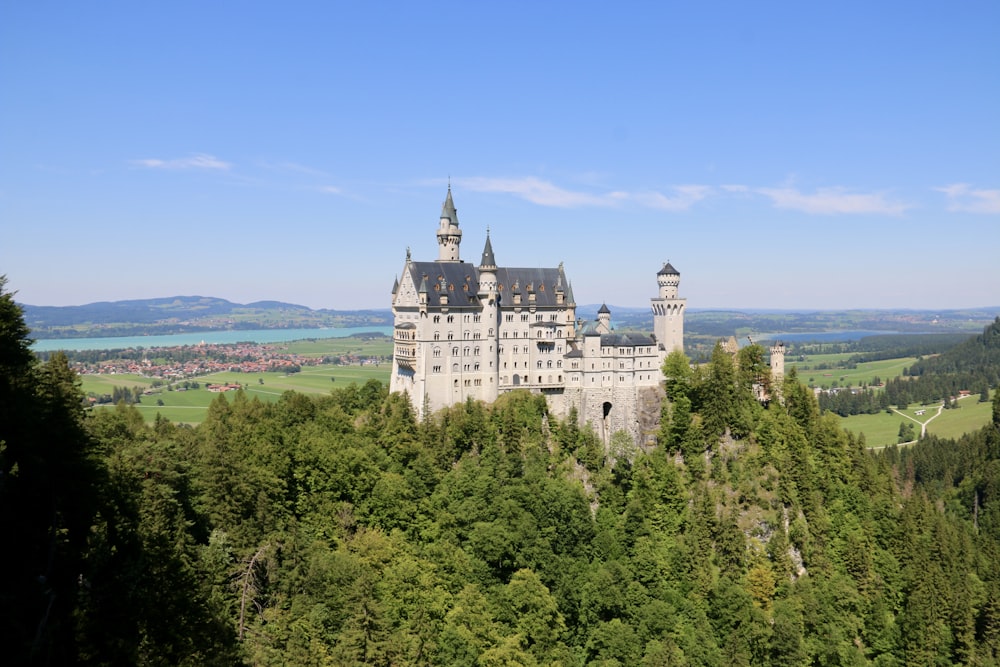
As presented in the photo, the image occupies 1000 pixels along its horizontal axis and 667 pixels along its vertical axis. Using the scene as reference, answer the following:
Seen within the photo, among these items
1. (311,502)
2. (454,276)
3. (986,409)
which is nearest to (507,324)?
(454,276)

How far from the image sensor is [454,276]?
3238 inches

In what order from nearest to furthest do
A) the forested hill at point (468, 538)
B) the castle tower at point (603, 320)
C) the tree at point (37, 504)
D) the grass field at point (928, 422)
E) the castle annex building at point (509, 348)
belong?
the tree at point (37, 504) < the forested hill at point (468, 538) < the castle annex building at point (509, 348) < the castle tower at point (603, 320) < the grass field at point (928, 422)

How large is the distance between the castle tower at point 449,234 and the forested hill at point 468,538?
706 inches

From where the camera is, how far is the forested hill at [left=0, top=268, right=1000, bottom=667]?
→ 34.2 m

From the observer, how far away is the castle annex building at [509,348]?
259 feet

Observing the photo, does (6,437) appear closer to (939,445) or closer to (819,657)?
(819,657)

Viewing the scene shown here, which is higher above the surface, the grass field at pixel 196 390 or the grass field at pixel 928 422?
the grass field at pixel 196 390

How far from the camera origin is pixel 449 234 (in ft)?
283

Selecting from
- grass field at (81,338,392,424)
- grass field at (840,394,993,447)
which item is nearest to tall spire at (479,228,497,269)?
grass field at (81,338,392,424)

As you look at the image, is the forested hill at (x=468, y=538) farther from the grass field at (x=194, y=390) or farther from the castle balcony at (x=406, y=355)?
the grass field at (x=194, y=390)

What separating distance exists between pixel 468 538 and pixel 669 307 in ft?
118

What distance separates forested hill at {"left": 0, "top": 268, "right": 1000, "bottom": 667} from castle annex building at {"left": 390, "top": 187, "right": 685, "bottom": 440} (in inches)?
110

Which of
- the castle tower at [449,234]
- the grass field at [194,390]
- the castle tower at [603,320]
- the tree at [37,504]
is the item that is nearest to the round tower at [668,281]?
the castle tower at [603,320]

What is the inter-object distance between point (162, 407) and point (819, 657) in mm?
119056
